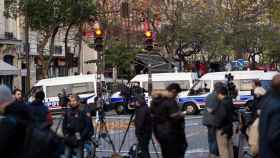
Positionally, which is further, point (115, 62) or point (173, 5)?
point (115, 62)

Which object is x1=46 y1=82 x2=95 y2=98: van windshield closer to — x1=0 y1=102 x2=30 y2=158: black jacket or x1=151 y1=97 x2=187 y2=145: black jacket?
x1=151 y1=97 x2=187 y2=145: black jacket

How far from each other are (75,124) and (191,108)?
887 inches

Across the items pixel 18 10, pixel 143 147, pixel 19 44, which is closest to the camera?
pixel 143 147

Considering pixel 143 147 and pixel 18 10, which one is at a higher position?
pixel 18 10

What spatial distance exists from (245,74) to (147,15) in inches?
633

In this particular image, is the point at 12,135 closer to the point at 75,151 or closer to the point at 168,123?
the point at 168,123

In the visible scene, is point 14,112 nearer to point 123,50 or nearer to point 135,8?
point 135,8

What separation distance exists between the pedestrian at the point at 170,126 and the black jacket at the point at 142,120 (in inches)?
65.6

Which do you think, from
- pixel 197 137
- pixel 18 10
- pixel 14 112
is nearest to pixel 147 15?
pixel 18 10

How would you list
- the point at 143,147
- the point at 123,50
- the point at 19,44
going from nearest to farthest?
the point at 143,147
the point at 19,44
the point at 123,50

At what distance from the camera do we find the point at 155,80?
125ft

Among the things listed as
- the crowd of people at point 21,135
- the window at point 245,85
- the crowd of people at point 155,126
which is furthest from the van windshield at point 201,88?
the crowd of people at point 21,135

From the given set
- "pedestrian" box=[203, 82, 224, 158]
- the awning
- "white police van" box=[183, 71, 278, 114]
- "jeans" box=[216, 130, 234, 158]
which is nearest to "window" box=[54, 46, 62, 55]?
the awning

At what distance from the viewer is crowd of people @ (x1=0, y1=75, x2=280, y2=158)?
587 centimetres
